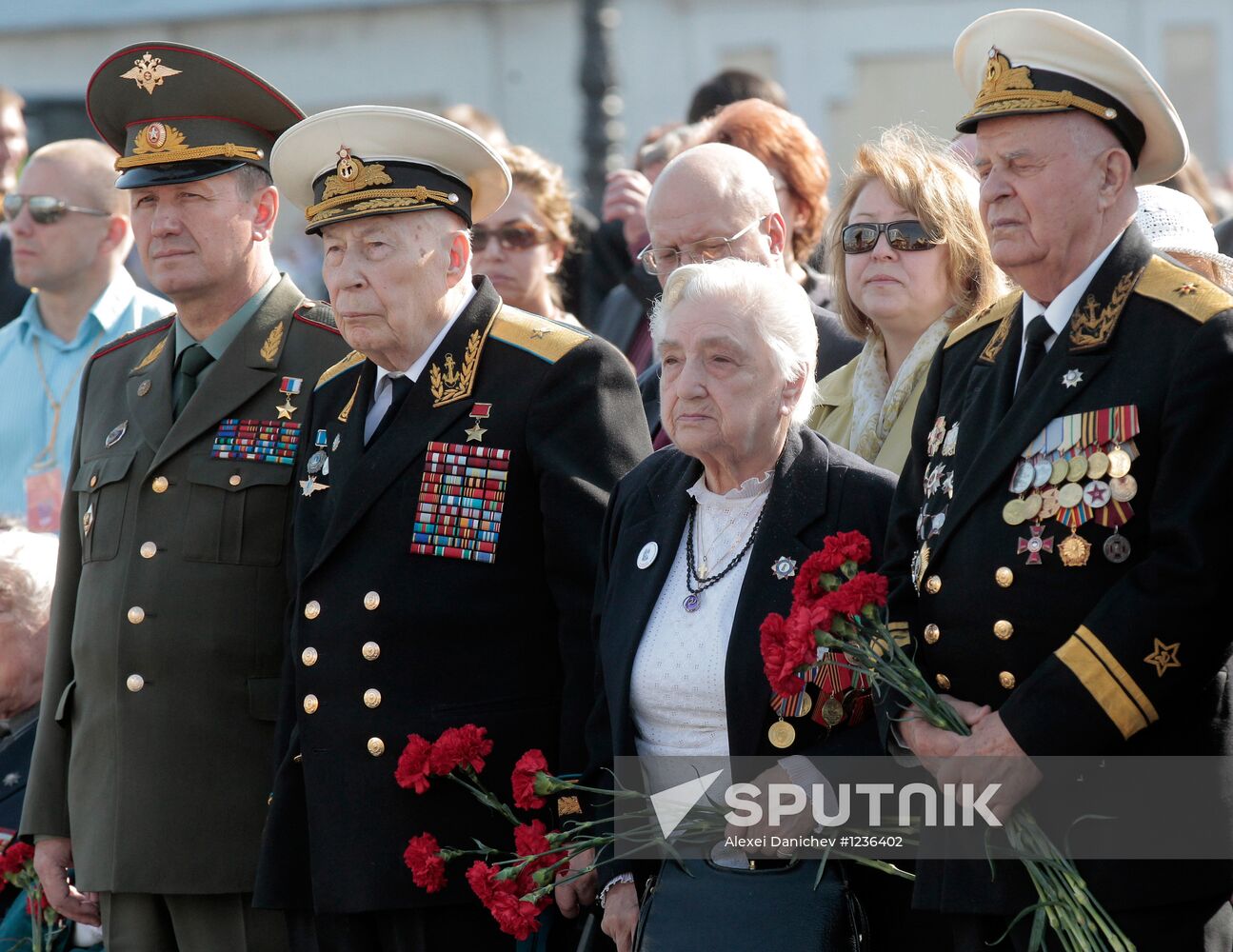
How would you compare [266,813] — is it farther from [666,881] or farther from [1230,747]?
[1230,747]

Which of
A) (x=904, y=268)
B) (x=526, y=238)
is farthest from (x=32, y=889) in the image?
(x=904, y=268)

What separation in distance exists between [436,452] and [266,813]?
0.98 metres

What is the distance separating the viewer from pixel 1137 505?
3.38 m

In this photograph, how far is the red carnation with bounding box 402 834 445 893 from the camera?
4.17 meters

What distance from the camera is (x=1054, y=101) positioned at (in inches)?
142

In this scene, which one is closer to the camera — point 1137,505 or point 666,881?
point 1137,505

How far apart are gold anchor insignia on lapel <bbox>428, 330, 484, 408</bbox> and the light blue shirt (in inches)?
91.9

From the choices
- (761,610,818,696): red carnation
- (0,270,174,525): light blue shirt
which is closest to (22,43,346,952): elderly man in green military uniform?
(0,270,174,525): light blue shirt

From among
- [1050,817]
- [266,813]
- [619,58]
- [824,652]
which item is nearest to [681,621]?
[824,652]

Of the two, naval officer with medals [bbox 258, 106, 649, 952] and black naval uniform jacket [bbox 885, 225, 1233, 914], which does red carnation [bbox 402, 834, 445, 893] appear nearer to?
naval officer with medals [bbox 258, 106, 649, 952]

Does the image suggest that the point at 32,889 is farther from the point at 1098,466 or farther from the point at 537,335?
the point at 1098,466

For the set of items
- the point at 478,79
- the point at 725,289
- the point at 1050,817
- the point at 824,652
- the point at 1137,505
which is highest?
the point at 478,79

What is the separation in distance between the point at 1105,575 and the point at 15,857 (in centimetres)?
311

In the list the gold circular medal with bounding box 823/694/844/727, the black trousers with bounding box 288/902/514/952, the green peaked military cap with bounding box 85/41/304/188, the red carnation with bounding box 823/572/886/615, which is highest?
the green peaked military cap with bounding box 85/41/304/188
